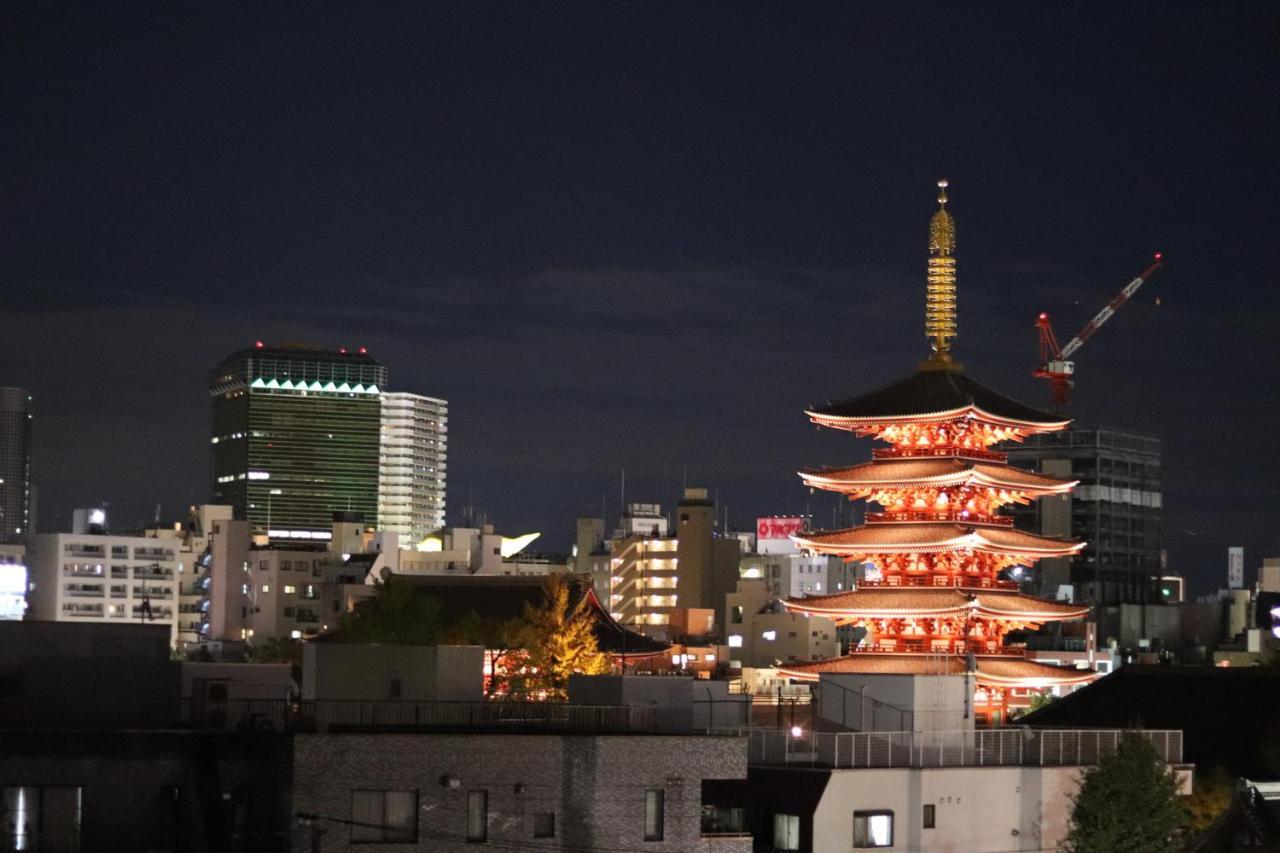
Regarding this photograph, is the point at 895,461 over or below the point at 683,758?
over

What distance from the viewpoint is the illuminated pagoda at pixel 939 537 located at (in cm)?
9981

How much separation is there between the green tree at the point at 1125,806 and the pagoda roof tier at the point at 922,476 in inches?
1759

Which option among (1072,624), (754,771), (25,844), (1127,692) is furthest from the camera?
(1072,624)

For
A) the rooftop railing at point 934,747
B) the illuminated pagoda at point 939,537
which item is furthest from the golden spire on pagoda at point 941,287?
the rooftop railing at point 934,747

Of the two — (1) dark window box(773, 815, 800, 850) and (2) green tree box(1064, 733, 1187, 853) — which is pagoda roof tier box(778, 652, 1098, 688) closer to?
(2) green tree box(1064, 733, 1187, 853)

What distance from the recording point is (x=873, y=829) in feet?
173

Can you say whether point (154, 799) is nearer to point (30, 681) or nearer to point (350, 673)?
point (30, 681)

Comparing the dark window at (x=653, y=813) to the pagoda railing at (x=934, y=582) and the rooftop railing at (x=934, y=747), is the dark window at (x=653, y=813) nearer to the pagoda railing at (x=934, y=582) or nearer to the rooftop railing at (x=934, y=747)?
the rooftop railing at (x=934, y=747)

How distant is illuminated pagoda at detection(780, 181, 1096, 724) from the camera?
327 ft

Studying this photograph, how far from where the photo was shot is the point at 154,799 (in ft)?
149

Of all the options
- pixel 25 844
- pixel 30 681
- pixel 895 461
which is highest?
pixel 895 461

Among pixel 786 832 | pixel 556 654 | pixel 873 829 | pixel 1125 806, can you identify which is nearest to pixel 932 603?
pixel 556 654

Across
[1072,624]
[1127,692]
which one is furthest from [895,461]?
[1072,624]

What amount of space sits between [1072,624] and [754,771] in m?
146
